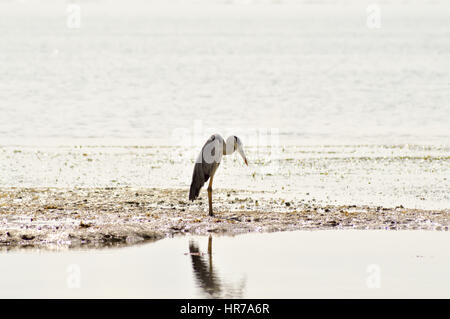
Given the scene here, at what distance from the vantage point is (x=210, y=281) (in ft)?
33.6

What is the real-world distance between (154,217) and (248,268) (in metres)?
3.89

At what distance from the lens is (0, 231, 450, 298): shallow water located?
9758 millimetres

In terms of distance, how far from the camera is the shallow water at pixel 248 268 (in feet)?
32.0

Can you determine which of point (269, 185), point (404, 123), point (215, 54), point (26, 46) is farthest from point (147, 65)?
point (269, 185)

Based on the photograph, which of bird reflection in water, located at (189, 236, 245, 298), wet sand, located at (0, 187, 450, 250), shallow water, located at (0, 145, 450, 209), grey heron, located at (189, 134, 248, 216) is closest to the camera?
bird reflection in water, located at (189, 236, 245, 298)

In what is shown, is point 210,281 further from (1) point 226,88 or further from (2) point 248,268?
(1) point 226,88

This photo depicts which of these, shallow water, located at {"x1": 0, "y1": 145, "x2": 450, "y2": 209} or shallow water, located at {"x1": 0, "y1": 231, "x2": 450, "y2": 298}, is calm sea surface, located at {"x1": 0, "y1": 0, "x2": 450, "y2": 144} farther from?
shallow water, located at {"x1": 0, "y1": 231, "x2": 450, "y2": 298}

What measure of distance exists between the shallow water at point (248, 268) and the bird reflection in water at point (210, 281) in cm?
1

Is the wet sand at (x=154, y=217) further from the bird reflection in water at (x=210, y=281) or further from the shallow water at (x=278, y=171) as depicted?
the bird reflection in water at (x=210, y=281)

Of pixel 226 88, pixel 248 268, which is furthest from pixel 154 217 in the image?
pixel 226 88

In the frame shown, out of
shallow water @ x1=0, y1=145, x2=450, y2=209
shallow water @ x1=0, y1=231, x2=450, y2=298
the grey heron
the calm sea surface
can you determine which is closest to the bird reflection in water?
shallow water @ x1=0, y1=231, x2=450, y2=298

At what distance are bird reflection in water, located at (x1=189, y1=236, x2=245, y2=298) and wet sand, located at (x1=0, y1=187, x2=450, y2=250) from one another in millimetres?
1518

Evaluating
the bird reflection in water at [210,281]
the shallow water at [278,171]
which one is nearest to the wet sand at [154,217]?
the shallow water at [278,171]
